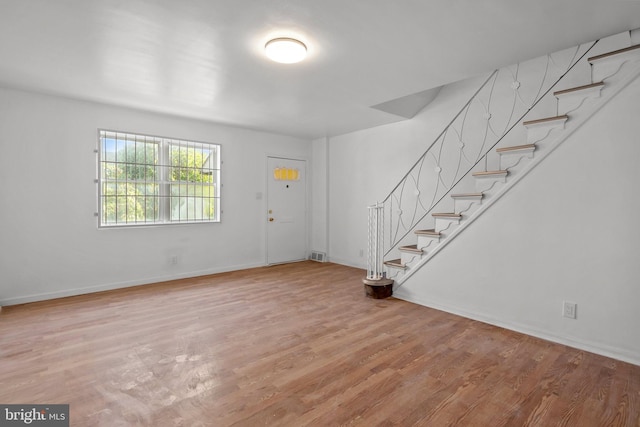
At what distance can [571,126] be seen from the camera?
2693 millimetres

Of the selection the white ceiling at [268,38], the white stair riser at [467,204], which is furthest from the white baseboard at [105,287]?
the white stair riser at [467,204]

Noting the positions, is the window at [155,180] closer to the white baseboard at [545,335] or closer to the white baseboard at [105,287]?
the white baseboard at [105,287]

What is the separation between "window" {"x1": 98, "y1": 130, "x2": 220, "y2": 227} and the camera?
14.3ft

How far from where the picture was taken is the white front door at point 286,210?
6008 mm

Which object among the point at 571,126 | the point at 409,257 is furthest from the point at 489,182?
the point at 409,257

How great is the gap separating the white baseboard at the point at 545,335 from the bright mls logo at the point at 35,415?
3343 mm

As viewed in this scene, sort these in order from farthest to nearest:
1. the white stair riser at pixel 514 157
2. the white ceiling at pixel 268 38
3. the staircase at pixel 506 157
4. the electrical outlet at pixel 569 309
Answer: the white stair riser at pixel 514 157
the electrical outlet at pixel 569 309
the staircase at pixel 506 157
the white ceiling at pixel 268 38

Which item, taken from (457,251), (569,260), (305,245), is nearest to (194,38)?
(457,251)

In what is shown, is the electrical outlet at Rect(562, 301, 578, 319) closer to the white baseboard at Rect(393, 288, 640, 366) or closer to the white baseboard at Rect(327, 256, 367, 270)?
the white baseboard at Rect(393, 288, 640, 366)

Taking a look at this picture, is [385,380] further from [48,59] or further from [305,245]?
[305,245]

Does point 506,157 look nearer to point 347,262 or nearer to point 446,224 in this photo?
point 446,224

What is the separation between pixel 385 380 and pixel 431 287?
1781 mm

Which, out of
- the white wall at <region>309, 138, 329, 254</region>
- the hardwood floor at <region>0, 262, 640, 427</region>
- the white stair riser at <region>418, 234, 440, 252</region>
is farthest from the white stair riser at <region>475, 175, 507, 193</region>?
the white wall at <region>309, 138, 329, 254</region>

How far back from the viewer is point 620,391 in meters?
2.05
